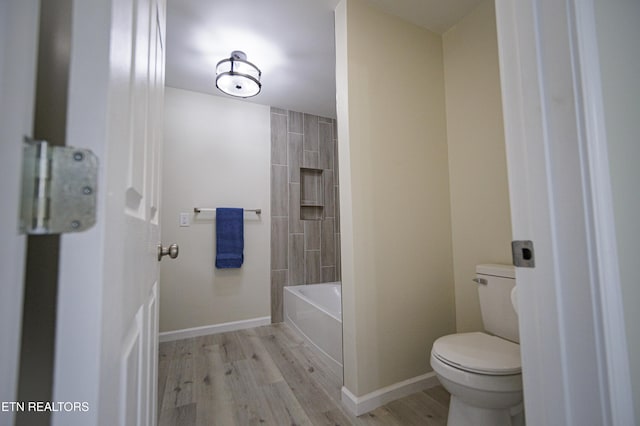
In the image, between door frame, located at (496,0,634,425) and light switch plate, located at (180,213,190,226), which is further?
light switch plate, located at (180,213,190,226)

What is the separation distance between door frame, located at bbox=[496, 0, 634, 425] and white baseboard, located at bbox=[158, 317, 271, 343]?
2.45 meters

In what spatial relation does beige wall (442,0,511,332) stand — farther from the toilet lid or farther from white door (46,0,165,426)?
white door (46,0,165,426)

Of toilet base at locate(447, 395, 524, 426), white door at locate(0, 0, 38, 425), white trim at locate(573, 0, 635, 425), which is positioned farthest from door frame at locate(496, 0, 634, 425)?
white door at locate(0, 0, 38, 425)

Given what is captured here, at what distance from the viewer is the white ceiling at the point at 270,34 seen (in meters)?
1.61

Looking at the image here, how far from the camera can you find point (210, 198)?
256 centimetres

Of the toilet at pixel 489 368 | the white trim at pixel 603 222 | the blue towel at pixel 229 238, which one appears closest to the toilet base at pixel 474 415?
the toilet at pixel 489 368

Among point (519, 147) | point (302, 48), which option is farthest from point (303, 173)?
point (519, 147)

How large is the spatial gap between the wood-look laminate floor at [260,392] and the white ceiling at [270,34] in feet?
7.80

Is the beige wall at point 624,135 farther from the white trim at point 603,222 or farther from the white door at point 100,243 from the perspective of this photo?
the white door at point 100,243

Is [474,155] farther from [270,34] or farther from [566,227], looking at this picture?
[270,34]

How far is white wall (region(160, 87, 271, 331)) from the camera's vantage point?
2.39 m

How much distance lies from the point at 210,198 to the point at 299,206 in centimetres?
96

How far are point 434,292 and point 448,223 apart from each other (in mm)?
497

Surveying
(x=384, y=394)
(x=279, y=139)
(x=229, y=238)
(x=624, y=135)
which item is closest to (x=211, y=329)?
(x=229, y=238)
